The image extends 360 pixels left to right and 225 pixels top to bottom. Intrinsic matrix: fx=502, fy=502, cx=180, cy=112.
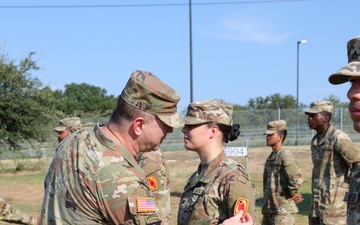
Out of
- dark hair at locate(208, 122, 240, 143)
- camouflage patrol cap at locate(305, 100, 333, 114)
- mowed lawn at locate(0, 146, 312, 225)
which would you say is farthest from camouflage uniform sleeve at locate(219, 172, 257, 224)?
mowed lawn at locate(0, 146, 312, 225)

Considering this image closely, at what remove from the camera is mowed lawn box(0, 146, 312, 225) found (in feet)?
39.6

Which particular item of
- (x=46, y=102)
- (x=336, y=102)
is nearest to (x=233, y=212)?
(x=46, y=102)

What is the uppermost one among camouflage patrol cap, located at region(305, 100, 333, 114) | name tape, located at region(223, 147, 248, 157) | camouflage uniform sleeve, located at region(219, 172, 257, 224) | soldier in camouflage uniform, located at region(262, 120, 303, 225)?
camouflage patrol cap, located at region(305, 100, 333, 114)

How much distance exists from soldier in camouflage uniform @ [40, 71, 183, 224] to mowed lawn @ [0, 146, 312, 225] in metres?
7.56

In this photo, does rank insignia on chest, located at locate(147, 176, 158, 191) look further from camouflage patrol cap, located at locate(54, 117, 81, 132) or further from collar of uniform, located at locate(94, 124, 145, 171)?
camouflage patrol cap, located at locate(54, 117, 81, 132)

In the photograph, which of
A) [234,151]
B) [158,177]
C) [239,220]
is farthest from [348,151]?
[234,151]

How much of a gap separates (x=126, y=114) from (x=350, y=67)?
3.66 ft

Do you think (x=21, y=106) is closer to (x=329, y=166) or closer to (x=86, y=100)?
(x=329, y=166)

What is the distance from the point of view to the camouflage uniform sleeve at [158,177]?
16.5ft

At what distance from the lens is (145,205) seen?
7.70ft

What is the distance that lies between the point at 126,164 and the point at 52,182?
39 cm

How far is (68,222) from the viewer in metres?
2.38

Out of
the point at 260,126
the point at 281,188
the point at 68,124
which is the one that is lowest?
the point at 260,126

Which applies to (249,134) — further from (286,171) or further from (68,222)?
(68,222)
